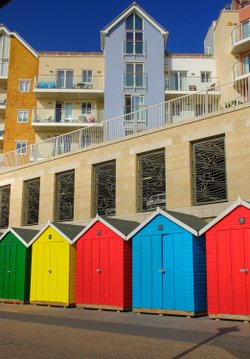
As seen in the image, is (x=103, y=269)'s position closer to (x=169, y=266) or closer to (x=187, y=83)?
(x=169, y=266)

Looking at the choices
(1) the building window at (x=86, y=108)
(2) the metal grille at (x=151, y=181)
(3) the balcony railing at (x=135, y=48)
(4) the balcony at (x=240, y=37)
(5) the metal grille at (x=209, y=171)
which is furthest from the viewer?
(1) the building window at (x=86, y=108)

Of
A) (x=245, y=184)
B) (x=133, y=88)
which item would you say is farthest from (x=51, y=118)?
(x=245, y=184)

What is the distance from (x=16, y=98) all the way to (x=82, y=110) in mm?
6738

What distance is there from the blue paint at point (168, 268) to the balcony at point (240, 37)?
2585cm

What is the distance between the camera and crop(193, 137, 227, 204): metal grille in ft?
54.9

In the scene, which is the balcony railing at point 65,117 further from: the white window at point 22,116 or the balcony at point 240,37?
the balcony at point 240,37

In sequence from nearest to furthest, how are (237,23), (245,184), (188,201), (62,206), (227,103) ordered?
(245,184) → (188,201) → (227,103) → (62,206) → (237,23)

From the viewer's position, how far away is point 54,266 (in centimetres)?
1783

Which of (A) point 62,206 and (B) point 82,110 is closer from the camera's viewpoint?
(A) point 62,206

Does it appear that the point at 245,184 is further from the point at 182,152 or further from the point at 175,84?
the point at 175,84

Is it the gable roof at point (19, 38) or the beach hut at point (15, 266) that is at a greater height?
the gable roof at point (19, 38)

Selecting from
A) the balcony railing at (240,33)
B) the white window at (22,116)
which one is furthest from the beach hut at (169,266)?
the white window at (22,116)

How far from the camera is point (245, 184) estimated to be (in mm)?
15531

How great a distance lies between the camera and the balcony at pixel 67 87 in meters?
40.6
